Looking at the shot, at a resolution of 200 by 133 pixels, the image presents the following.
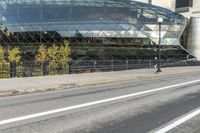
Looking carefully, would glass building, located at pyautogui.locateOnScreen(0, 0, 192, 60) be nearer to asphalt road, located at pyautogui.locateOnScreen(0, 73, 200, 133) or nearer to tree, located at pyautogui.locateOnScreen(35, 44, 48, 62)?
tree, located at pyautogui.locateOnScreen(35, 44, 48, 62)

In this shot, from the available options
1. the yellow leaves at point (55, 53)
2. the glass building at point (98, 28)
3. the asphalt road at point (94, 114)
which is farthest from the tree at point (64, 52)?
the asphalt road at point (94, 114)

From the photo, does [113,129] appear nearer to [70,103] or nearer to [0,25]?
[70,103]

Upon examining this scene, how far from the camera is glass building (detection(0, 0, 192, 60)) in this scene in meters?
70.2

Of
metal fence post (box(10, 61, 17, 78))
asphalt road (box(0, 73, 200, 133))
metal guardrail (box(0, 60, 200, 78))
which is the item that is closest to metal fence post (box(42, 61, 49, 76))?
metal guardrail (box(0, 60, 200, 78))

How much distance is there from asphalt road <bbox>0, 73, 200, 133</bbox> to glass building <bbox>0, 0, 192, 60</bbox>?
177ft

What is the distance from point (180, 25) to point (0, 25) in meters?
34.2

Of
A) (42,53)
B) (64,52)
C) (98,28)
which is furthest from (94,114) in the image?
(98,28)

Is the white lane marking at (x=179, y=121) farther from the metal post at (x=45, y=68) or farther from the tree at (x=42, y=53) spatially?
the tree at (x=42, y=53)

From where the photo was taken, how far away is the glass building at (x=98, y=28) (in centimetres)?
7019

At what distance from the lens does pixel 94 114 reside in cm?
1152

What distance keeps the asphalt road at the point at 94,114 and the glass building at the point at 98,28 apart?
54.1 metres

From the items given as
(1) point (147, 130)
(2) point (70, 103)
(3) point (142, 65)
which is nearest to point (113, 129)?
(1) point (147, 130)

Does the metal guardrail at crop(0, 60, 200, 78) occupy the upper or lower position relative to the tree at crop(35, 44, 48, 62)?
lower

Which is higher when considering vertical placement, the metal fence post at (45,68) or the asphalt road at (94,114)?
the metal fence post at (45,68)
